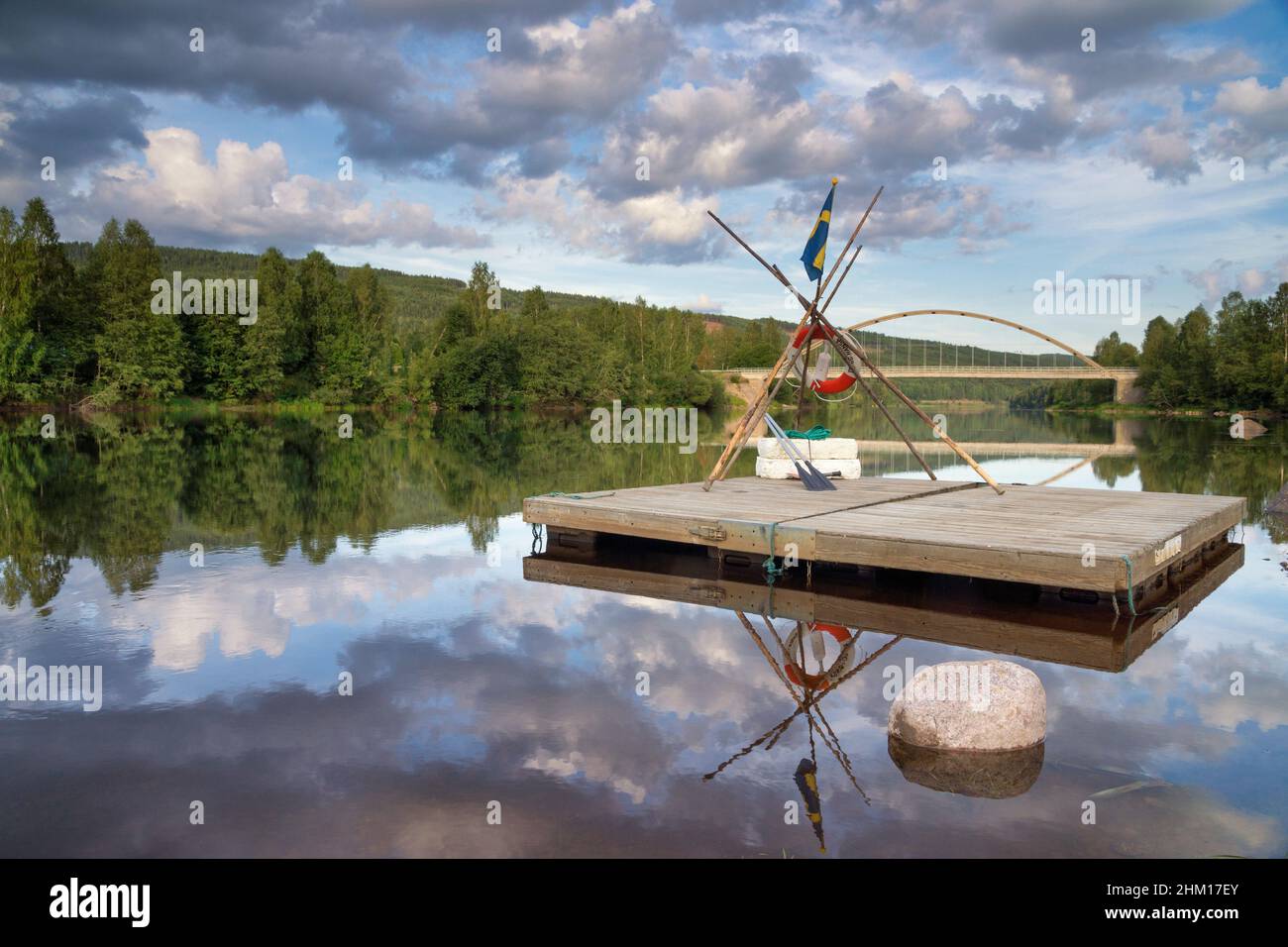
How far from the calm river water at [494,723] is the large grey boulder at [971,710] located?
0.32m

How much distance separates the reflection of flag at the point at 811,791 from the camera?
6.58 m

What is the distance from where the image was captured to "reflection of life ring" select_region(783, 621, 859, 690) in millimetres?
9716

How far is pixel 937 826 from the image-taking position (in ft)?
21.5

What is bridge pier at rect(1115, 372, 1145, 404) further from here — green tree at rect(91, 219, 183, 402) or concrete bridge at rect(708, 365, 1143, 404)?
green tree at rect(91, 219, 183, 402)

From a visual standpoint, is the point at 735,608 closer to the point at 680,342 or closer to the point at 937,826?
the point at 937,826

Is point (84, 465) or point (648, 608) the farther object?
point (84, 465)

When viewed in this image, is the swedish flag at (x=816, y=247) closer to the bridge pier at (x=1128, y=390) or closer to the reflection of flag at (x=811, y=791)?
the reflection of flag at (x=811, y=791)

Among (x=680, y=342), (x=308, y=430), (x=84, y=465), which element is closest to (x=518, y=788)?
(x=84, y=465)

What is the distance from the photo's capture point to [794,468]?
20.5m

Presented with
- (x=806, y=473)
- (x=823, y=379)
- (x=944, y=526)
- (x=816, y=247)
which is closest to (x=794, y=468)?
(x=806, y=473)

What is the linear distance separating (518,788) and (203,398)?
8015 cm

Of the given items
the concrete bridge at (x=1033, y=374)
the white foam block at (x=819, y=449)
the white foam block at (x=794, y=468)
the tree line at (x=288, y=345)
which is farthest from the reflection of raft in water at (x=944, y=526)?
the concrete bridge at (x=1033, y=374)

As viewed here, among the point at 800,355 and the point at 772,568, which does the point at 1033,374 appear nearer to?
the point at 800,355

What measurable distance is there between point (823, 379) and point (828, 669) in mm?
11931
